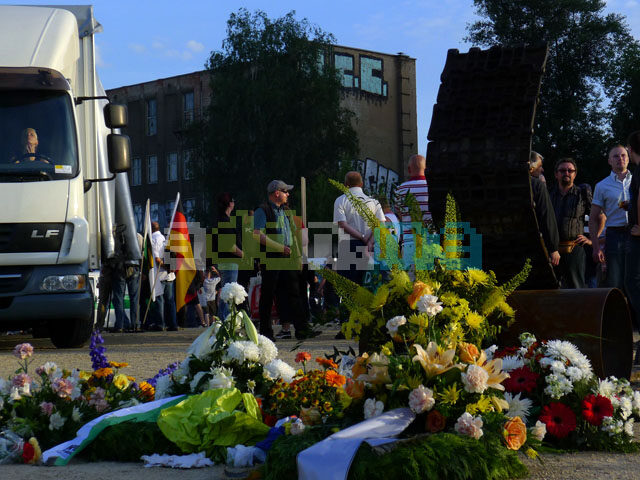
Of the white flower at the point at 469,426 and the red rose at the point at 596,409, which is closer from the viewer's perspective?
the white flower at the point at 469,426

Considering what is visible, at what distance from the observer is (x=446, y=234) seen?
5672 millimetres

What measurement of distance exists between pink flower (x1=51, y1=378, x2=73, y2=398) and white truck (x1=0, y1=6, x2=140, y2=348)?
5.52 meters

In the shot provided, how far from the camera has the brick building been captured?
60219 millimetres

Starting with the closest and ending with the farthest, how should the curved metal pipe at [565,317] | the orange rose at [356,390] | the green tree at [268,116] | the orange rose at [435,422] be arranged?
1. the orange rose at [435,422]
2. the orange rose at [356,390]
3. the curved metal pipe at [565,317]
4. the green tree at [268,116]

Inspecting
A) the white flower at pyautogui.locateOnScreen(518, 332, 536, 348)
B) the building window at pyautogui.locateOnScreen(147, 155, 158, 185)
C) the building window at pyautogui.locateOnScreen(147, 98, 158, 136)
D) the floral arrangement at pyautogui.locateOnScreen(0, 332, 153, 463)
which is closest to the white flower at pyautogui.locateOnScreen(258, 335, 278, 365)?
the floral arrangement at pyautogui.locateOnScreen(0, 332, 153, 463)

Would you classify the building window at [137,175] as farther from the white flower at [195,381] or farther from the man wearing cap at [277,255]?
the white flower at [195,381]

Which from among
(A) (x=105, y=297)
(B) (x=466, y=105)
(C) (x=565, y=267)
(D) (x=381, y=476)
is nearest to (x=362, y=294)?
(D) (x=381, y=476)

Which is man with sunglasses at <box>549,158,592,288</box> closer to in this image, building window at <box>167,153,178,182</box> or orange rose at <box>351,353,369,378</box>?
orange rose at <box>351,353,369,378</box>

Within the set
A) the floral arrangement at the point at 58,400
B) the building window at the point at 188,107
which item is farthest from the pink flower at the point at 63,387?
the building window at the point at 188,107

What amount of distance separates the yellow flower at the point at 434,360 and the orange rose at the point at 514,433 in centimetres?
32

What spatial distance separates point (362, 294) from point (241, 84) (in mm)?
48074

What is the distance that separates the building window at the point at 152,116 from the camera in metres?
67.0

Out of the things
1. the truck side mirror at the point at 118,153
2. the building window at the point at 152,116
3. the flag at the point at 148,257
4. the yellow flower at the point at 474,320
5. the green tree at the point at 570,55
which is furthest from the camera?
the building window at the point at 152,116

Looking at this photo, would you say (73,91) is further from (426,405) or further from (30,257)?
(426,405)
